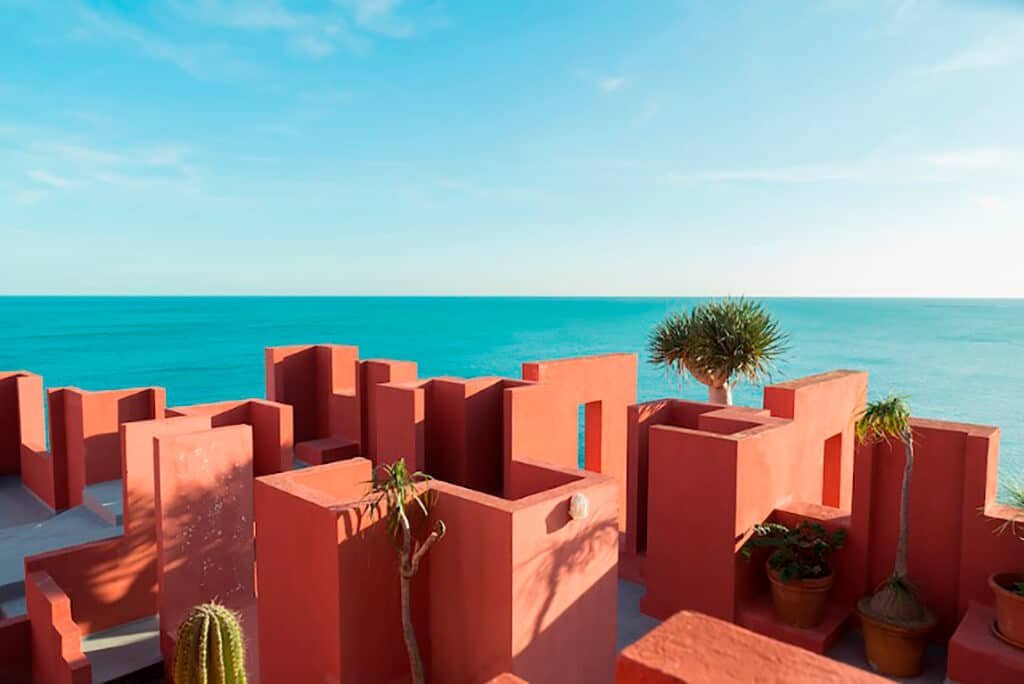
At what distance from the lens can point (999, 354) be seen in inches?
3349

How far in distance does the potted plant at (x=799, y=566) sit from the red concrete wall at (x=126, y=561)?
878 cm

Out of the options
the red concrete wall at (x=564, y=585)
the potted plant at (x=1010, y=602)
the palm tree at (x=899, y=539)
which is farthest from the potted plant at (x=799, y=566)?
the red concrete wall at (x=564, y=585)

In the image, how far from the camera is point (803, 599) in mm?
7480

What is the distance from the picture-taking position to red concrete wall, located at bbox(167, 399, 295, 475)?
11914 millimetres

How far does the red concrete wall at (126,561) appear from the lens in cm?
969

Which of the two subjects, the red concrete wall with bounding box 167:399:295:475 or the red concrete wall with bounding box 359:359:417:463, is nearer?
the red concrete wall with bounding box 167:399:295:475

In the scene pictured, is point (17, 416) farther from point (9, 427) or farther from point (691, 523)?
point (691, 523)

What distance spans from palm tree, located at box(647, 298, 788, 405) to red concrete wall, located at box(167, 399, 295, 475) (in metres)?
9.03

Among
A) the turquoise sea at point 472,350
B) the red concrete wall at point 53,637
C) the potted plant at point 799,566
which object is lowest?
the turquoise sea at point 472,350

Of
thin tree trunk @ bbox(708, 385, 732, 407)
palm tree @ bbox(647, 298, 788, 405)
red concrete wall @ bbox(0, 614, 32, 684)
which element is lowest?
red concrete wall @ bbox(0, 614, 32, 684)

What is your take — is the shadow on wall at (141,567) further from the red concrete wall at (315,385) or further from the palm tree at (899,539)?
the palm tree at (899,539)

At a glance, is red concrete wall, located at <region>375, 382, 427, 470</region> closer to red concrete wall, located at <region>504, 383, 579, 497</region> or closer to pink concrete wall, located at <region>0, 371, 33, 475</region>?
red concrete wall, located at <region>504, 383, 579, 497</region>

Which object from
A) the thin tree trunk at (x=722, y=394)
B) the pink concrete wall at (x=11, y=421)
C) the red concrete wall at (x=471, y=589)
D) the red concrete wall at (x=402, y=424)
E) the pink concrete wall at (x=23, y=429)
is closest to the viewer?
the red concrete wall at (x=471, y=589)

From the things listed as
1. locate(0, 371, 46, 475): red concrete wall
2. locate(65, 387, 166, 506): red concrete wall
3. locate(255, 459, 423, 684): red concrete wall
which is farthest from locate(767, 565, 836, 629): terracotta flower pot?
locate(0, 371, 46, 475): red concrete wall
